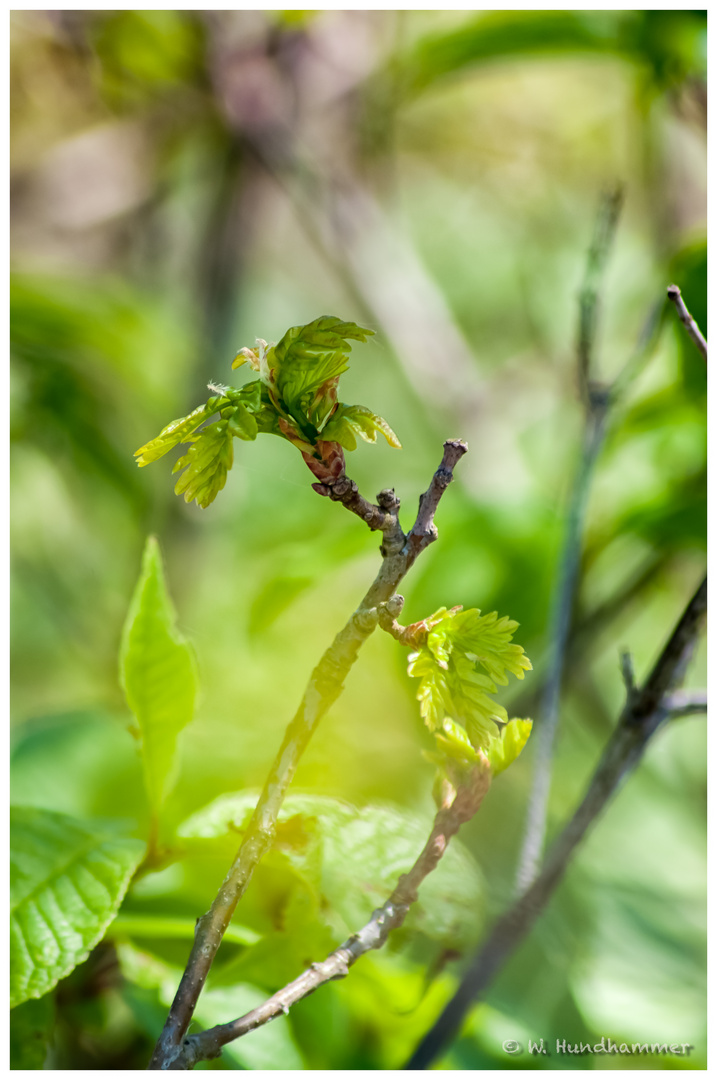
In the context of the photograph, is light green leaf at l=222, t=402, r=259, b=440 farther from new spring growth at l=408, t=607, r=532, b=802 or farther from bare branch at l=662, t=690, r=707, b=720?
bare branch at l=662, t=690, r=707, b=720

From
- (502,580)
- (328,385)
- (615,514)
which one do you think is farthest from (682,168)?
(328,385)

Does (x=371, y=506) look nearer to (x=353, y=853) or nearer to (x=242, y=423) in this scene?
(x=242, y=423)

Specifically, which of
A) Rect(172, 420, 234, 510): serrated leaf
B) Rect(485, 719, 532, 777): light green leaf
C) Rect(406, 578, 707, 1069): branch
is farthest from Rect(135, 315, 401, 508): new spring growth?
Rect(406, 578, 707, 1069): branch

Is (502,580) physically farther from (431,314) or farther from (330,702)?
(431,314)

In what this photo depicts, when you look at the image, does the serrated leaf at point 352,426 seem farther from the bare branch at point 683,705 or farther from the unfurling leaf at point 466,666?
the bare branch at point 683,705

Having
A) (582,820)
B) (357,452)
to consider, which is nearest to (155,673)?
(582,820)

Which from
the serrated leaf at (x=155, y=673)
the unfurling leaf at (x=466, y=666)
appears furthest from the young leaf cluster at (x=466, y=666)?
the serrated leaf at (x=155, y=673)

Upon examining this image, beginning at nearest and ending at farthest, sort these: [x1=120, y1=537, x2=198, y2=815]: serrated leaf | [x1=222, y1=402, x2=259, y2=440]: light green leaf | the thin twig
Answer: [x1=222, y1=402, x2=259, y2=440]: light green leaf < [x1=120, y1=537, x2=198, y2=815]: serrated leaf < the thin twig
